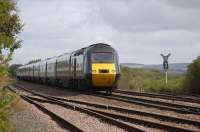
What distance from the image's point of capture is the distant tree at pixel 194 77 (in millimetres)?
35312

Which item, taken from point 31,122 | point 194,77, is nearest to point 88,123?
point 31,122

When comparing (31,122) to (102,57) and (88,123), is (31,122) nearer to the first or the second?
(88,123)

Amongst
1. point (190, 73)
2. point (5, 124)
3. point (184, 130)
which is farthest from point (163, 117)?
point (190, 73)

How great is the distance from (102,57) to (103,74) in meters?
1.19

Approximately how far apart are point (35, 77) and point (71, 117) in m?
47.3

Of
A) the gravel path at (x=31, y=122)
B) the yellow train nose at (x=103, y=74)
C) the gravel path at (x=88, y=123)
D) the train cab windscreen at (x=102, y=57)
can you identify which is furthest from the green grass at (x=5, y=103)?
the train cab windscreen at (x=102, y=57)

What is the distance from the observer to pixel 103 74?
31.0 metres

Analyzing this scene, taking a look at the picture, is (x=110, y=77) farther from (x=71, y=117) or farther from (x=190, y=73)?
(x=71, y=117)

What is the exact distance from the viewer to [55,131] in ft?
44.6

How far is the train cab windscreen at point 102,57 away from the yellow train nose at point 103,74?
0.22 meters

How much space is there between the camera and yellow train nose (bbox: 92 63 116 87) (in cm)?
3100

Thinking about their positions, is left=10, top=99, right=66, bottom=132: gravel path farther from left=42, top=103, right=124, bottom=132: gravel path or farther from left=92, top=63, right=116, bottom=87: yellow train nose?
left=92, top=63, right=116, bottom=87: yellow train nose

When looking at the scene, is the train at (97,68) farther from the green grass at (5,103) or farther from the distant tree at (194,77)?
the green grass at (5,103)

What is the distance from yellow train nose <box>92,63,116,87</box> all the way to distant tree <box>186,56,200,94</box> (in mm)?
6919
